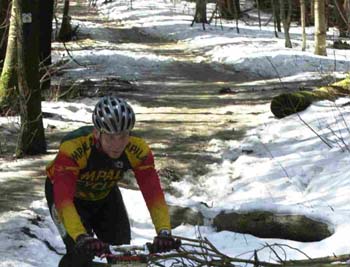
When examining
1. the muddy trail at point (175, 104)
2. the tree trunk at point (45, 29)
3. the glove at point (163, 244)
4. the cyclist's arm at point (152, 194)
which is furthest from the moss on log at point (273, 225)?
the tree trunk at point (45, 29)

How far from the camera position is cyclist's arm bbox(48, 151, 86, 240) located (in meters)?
4.09

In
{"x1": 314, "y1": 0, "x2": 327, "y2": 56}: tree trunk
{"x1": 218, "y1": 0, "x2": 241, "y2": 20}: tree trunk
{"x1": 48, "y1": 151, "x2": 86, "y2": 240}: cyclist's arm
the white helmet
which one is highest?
{"x1": 218, "y1": 0, "x2": 241, "y2": 20}: tree trunk

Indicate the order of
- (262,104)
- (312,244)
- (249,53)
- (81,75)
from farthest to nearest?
(249,53), (81,75), (262,104), (312,244)

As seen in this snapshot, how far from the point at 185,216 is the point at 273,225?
41.3 inches

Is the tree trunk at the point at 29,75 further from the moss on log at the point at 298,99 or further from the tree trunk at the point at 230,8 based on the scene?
the moss on log at the point at 298,99

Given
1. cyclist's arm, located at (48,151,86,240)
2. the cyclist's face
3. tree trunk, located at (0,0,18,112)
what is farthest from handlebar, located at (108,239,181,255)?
tree trunk, located at (0,0,18,112)

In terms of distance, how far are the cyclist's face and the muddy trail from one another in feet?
12.0

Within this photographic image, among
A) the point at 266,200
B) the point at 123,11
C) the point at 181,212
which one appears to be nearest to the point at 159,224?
the point at 181,212

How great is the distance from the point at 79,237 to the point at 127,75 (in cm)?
1620

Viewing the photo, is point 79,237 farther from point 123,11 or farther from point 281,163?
point 123,11

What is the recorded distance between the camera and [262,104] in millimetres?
15000

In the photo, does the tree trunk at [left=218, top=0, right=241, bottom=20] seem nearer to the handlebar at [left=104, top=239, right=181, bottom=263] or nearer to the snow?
the snow

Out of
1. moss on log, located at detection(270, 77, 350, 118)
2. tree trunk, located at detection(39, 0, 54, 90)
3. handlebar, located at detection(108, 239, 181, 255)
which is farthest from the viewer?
tree trunk, located at detection(39, 0, 54, 90)

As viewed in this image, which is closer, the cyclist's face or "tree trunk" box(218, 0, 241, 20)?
the cyclist's face
